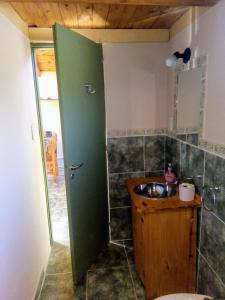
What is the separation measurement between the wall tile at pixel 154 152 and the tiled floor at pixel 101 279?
90 cm

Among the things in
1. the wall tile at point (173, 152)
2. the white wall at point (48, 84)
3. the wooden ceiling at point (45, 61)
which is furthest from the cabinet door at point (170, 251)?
the white wall at point (48, 84)

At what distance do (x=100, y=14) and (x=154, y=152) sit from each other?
127 cm

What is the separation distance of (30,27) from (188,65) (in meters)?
1.32

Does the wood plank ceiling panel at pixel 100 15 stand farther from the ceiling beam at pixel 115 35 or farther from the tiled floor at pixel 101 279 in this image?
the tiled floor at pixel 101 279

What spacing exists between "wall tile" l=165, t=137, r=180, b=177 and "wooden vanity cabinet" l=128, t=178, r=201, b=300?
14.2 inches

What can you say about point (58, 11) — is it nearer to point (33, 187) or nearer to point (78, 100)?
point (78, 100)

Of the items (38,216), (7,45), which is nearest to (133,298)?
(38,216)

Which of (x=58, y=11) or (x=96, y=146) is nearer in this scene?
(x=58, y=11)

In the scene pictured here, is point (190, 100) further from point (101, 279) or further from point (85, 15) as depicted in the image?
point (101, 279)

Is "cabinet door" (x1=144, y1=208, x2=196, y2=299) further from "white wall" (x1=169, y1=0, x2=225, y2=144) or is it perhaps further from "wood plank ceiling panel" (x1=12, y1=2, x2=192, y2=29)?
"wood plank ceiling panel" (x1=12, y1=2, x2=192, y2=29)

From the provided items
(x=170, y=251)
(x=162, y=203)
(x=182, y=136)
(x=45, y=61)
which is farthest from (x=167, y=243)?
(x=45, y=61)

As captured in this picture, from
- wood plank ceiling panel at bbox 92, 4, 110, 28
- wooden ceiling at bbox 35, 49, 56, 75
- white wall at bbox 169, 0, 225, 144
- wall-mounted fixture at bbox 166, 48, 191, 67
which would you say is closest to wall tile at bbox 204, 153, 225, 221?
white wall at bbox 169, 0, 225, 144

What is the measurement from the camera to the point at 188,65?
1.64 m

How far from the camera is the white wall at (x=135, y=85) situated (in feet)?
6.59
